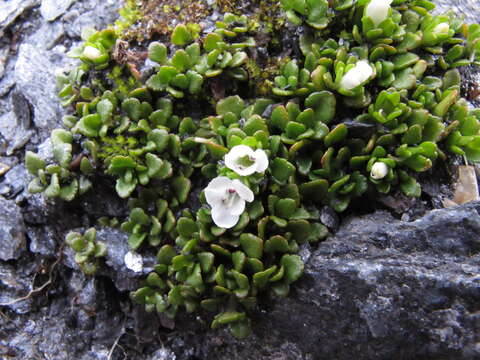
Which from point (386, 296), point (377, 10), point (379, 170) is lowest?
point (386, 296)

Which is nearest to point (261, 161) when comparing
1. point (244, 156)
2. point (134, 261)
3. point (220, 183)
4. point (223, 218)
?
point (244, 156)

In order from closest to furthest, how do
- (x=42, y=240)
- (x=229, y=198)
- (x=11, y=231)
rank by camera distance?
(x=229, y=198)
(x=11, y=231)
(x=42, y=240)

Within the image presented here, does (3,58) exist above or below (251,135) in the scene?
above

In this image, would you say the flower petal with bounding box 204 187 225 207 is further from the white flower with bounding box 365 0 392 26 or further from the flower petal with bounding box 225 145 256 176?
the white flower with bounding box 365 0 392 26

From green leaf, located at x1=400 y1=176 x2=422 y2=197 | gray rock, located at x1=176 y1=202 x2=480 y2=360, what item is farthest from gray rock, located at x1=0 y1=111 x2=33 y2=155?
green leaf, located at x1=400 y1=176 x2=422 y2=197

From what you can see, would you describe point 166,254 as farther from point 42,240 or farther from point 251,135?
point 42,240

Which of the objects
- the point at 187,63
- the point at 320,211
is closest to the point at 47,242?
the point at 187,63
